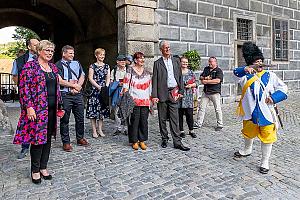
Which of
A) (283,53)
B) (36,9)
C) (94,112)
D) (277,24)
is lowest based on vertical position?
(94,112)

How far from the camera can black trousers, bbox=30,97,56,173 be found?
154 inches

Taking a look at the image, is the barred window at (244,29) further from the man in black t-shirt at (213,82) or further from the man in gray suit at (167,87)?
the man in gray suit at (167,87)

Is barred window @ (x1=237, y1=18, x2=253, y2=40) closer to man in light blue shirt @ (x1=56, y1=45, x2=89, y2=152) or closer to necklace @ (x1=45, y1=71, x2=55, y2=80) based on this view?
man in light blue shirt @ (x1=56, y1=45, x2=89, y2=152)

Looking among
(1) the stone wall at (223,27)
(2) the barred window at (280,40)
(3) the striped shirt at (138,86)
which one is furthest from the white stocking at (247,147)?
(2) the barred window at (280,40)

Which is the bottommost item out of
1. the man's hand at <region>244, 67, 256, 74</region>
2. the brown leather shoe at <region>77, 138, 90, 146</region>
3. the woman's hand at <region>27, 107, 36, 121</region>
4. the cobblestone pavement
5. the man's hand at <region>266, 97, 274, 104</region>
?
the cobblestone pavement

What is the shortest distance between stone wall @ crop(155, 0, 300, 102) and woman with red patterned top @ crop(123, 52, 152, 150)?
3709 millimetres

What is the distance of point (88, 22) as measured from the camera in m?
12.8

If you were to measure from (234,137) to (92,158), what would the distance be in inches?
116

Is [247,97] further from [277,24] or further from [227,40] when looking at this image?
[277,24]

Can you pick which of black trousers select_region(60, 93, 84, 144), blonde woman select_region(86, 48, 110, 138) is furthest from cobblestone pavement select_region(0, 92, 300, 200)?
blonde woman select_region(86, 48, 110, 138)

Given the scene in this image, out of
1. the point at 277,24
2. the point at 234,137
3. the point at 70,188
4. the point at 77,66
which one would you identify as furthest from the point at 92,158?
the point at 277,24

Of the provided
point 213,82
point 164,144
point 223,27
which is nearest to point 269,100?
point 164,144

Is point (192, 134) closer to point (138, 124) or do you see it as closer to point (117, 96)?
point (138, 124)

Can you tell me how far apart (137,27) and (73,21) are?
5.71 meters
